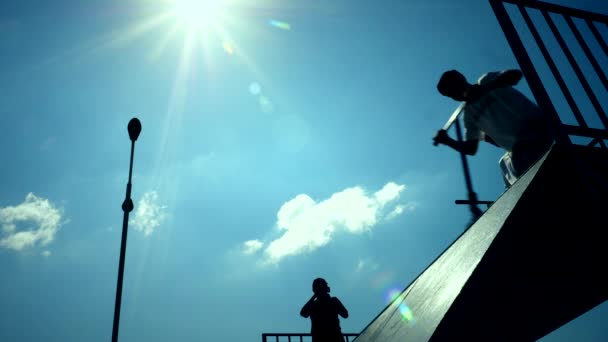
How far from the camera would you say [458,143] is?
3686 millimetres

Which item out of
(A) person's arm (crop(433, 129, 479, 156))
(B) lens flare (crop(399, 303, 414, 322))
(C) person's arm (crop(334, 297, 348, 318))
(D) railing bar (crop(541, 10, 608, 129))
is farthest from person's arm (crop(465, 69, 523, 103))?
(C) person's arm (crop(334, 297, 348, 318))

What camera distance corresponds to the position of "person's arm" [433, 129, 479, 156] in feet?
12.0

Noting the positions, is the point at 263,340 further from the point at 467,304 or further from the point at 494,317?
the point at 467,304

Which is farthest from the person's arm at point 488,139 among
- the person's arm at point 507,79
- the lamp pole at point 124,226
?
the lamp pole at point 124,226

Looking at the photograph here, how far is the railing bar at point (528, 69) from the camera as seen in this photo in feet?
7.15

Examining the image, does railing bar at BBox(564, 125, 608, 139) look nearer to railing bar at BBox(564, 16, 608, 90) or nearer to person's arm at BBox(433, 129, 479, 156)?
railing bar at BBox(564, 16, 608, 90)

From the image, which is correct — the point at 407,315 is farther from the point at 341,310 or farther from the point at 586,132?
the point at 341,310

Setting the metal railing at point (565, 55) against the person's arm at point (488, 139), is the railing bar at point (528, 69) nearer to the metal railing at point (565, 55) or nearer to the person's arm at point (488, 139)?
the metal railing at point (565, 55)

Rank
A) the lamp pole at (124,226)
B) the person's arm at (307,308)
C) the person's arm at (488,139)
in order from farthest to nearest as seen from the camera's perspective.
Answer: the person's arm at (307,308), the lamp pole at (124,226), the person's arm at (488,139)

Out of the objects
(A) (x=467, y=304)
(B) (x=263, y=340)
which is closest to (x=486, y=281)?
(A) (x=467, y=304)

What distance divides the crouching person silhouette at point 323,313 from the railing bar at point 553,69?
5578mm

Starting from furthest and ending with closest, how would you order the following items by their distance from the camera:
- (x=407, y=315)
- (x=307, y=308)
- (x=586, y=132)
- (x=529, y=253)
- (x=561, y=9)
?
(x=307, y=308), (x=561, y=9), (x=407, y=315), (x=586, y=132), (x=529, y=253)

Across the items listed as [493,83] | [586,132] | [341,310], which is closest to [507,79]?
[493,83]

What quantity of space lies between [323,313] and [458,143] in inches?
175
